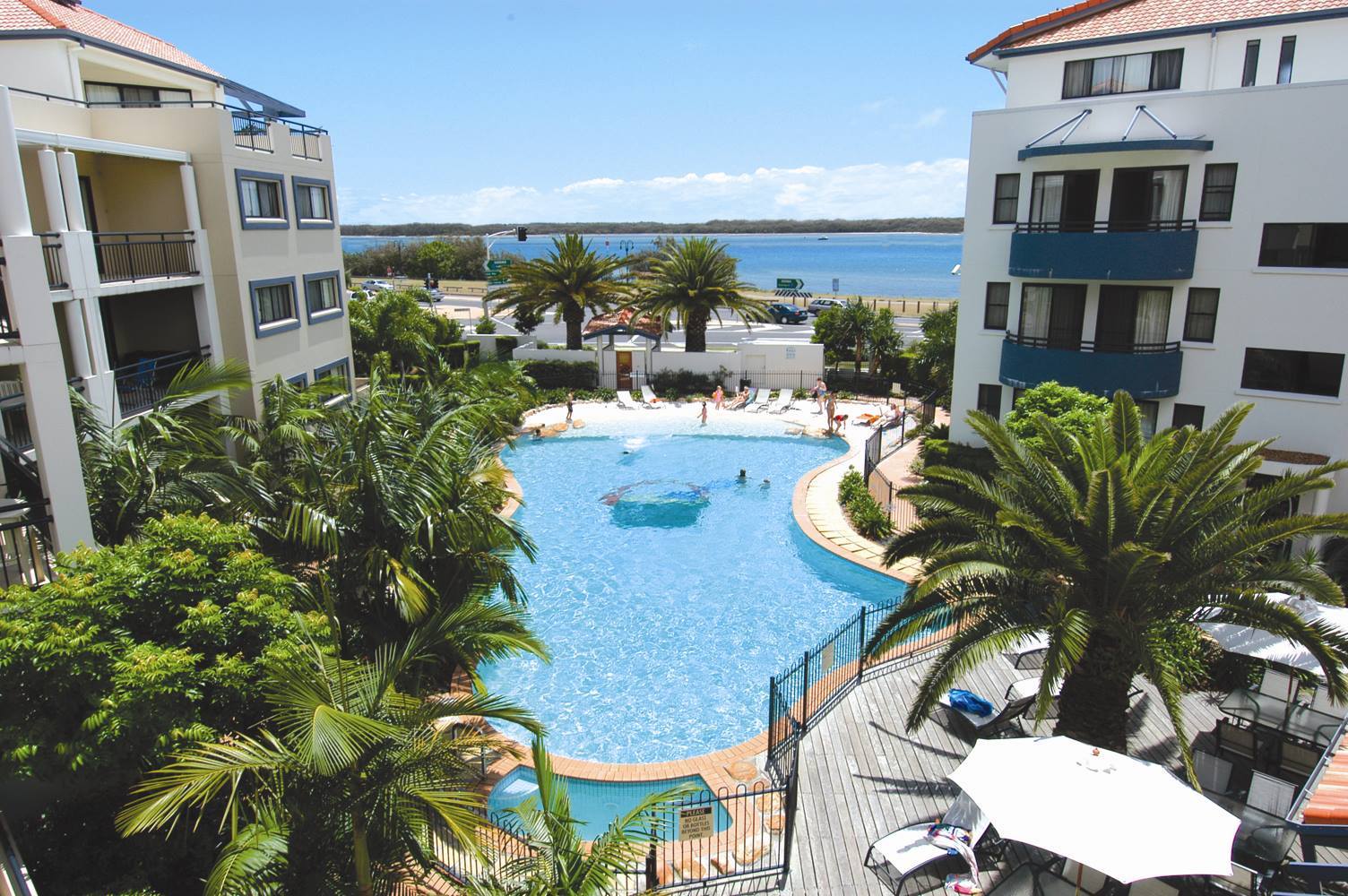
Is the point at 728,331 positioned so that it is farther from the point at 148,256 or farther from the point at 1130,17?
the point at 148,256

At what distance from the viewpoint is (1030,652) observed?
617 inches

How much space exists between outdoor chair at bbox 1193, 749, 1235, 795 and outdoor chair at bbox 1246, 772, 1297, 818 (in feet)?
2.60

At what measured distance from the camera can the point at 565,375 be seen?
43.4m

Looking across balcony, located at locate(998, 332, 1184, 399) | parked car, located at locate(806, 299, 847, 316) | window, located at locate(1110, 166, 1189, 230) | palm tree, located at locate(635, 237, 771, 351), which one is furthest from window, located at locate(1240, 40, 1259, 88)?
parked car, located at locate(806, 299, 847, 316)

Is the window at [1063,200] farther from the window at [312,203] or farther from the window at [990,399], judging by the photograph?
the window at [312,203]

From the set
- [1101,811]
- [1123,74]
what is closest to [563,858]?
[1101,811]

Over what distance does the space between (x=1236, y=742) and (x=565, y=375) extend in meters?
34.9

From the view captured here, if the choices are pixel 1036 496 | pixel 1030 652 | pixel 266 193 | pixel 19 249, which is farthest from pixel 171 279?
pixel 1030 652

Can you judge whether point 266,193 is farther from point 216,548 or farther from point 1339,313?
point 1339,313

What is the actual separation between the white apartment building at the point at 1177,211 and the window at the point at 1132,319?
5cm

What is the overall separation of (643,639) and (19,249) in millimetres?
13720

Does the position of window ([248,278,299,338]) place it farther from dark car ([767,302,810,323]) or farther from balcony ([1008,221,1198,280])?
dark car ([767,302,810,323])

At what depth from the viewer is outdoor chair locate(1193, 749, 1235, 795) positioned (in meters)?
11.9

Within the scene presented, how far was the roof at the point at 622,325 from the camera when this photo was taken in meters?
43.0
